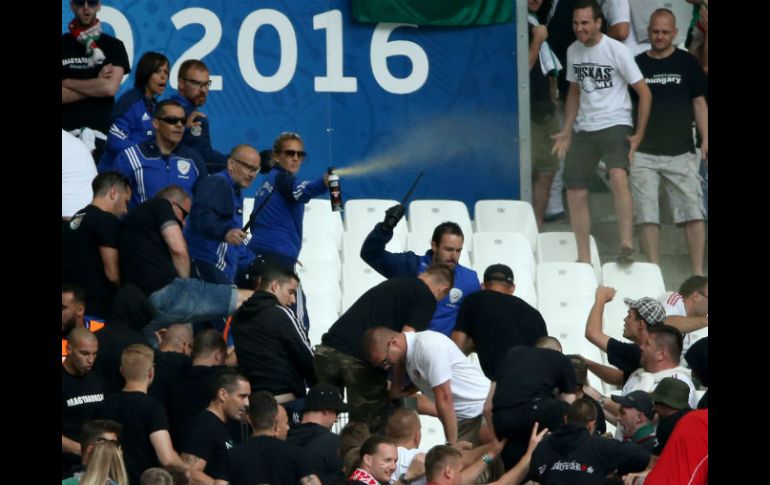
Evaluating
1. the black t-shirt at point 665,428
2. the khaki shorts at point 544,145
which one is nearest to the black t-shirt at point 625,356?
the black t-shirt at point 665,428

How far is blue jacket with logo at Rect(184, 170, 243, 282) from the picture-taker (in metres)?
10.8

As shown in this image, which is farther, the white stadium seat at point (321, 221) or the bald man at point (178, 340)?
the white stadium seat at point (321, 221)

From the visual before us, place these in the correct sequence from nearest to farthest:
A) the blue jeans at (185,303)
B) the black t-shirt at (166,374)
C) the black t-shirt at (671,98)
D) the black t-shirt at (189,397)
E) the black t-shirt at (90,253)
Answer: the black t-shirt at (189,397) → the black t-shirt at (166,374) → the blue jeans at (185,303) → the black t-shirt at (90,253) → the black t-shirt at (671,98)

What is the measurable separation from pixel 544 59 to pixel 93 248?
5.07m

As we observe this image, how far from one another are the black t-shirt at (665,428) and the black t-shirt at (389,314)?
1694 mm

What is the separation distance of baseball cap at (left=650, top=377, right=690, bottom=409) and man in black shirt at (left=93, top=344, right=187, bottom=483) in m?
2.51

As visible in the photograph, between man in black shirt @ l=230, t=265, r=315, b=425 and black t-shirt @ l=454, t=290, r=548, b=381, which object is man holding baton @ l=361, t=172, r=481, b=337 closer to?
black t-shirt @ l=454, t=290, r=548, b=381

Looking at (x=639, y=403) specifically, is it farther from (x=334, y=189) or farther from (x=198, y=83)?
(x=198, y=83)

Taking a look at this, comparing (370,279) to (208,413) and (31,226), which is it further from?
(31,226)

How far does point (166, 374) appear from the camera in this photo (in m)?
9.49

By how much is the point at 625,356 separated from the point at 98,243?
126 inches

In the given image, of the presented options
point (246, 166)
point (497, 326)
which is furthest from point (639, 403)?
point (246, 166)

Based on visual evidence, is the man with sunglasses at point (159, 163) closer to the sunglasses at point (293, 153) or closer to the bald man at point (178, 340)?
the sunglasses at point (293, 153)

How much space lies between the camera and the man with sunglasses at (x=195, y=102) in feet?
39.8
